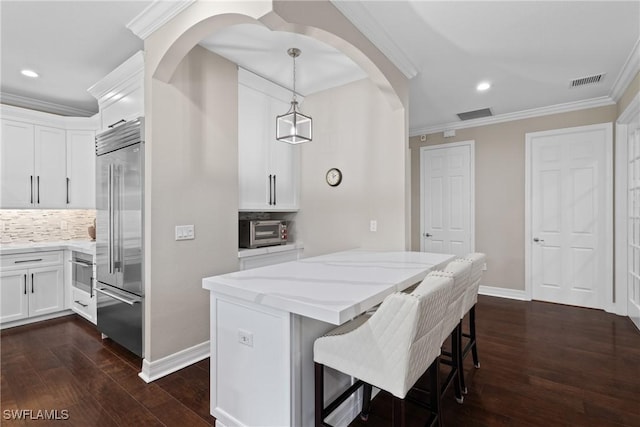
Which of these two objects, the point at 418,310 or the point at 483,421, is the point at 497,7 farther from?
the point at 483,421

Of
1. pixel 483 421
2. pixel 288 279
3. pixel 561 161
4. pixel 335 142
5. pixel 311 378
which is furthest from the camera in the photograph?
pixel 561 161

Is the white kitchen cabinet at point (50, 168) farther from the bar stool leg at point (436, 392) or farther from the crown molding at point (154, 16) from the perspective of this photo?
the bar stool leg at point (436, 392)

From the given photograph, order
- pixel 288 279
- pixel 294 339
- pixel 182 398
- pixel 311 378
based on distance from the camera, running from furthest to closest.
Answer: pixel 182 398
pixel 288 279
pixel 311 378
pixel 294 339

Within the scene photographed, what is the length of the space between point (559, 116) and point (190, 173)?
4.64m

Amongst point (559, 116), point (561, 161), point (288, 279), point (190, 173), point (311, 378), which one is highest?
point (559, 116)

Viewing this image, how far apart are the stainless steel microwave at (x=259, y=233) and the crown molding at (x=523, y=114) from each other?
Result: 3161mm

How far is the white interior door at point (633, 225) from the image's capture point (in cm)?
334

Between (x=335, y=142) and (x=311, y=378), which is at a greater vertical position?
(x=335, y=142)

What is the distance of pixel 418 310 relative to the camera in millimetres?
1213

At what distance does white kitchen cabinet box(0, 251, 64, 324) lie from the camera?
11.0 feet

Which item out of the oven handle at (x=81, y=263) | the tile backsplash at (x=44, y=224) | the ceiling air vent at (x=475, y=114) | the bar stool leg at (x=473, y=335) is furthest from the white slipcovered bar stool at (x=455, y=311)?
the tile backsplash at (x=44, y=224)

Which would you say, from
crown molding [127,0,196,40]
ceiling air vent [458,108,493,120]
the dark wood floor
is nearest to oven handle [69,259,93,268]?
the dark wood floor

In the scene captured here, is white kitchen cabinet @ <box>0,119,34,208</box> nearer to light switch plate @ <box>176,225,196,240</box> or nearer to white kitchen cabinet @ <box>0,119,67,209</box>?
white kitchen cabinet @ <box>0,119,67,209</box>

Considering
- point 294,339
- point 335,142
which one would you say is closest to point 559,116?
point 335,142
